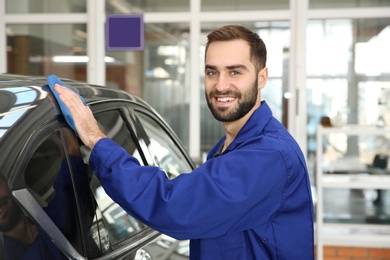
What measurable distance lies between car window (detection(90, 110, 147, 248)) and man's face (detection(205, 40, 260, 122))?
14.7 inches

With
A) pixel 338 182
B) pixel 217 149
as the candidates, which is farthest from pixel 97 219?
pixel 338 182

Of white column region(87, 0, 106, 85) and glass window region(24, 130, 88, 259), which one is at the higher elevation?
white column region(87, 0, 106, 85)

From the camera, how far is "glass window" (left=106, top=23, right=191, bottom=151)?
6035mm

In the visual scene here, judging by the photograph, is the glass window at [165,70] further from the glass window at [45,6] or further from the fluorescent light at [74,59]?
the glass window at [45,6]

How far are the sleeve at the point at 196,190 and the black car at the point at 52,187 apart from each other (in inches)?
3.8

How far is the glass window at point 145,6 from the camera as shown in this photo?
19.7ft

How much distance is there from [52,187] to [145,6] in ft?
15.9

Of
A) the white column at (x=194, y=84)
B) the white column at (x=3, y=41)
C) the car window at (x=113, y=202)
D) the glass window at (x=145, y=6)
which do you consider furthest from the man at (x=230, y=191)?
the white column at (x=3, y=41)

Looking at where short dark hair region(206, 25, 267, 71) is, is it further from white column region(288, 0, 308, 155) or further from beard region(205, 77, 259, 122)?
white column region(288, 0, 308, 155)

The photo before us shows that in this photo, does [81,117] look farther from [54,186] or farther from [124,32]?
[124,32]

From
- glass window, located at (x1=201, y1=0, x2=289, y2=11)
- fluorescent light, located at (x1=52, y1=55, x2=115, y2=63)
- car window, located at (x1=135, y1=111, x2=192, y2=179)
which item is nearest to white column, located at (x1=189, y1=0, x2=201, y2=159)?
glass window, located at (x1=201, y1=0, x2=289, y2=11)

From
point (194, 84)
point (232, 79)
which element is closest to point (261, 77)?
point (232, 79)

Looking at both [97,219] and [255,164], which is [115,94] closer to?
[97,219]

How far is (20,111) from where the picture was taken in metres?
1.35
